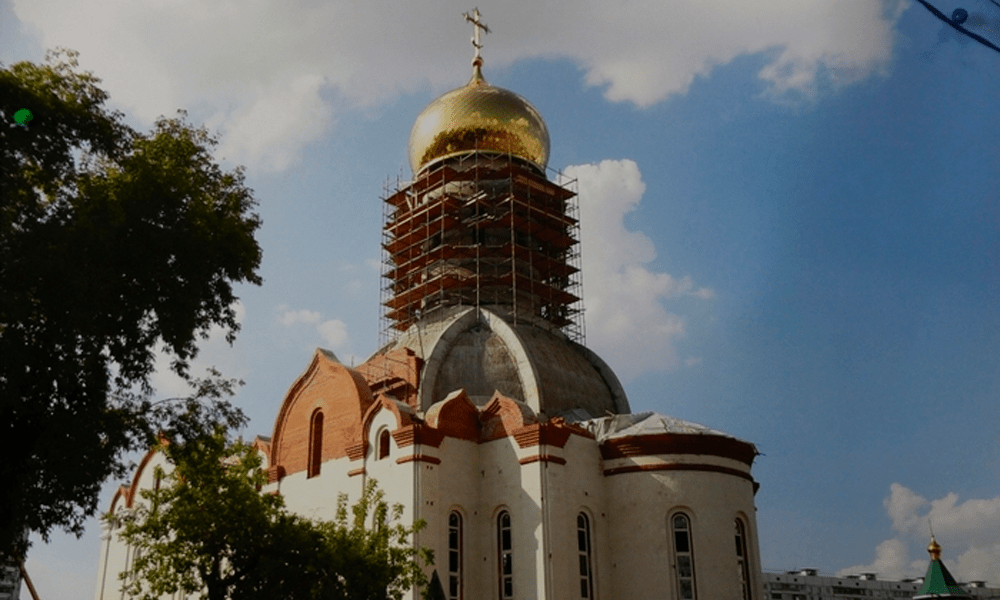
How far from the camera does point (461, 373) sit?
2786cm

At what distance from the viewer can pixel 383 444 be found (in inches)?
976

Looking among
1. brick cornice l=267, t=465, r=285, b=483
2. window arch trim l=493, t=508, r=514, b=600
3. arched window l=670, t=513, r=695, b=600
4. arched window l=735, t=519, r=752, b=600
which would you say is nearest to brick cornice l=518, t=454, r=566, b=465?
window arch trim l=493, t=508, r=514, b=600

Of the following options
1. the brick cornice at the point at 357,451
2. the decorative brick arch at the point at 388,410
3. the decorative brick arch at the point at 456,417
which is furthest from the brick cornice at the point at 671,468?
the brick cornice at the point at 357,451

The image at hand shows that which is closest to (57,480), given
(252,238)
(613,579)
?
(252,238)

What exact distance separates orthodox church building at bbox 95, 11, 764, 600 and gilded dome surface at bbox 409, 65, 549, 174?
3.68 feet

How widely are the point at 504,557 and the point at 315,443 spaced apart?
22.5 feet

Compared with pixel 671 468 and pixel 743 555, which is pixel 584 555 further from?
pixel 743 555

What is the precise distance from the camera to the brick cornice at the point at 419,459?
77.1 ft

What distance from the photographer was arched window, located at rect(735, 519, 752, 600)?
2415 centimetres

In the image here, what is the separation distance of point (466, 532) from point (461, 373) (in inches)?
214

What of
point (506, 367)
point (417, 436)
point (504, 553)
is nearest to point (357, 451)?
point (417, 436)

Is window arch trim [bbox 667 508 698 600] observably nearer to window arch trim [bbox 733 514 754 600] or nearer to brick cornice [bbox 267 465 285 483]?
window arch trim [bbox 733 514 754 600]

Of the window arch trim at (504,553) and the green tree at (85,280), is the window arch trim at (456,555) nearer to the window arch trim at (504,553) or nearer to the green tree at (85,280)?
the window arch trim at (504,553)

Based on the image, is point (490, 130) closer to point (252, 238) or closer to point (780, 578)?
point (252, 238)
